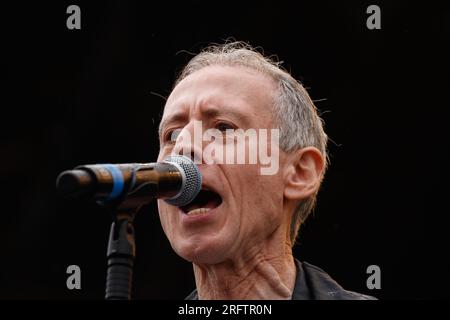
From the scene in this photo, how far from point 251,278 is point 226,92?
2.16ft

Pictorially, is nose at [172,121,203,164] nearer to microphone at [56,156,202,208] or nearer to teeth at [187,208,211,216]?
teeth at [187,208,211,216]

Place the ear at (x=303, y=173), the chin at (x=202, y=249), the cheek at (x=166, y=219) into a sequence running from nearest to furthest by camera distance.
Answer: the chin at (x=202, y=249), the cheek at (x=166, y=219), the ear at (x=303, y=173)

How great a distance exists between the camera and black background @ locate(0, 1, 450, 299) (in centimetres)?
385

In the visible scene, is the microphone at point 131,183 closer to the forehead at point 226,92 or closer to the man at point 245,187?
the man at point 245,187

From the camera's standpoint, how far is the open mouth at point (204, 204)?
2385 mm

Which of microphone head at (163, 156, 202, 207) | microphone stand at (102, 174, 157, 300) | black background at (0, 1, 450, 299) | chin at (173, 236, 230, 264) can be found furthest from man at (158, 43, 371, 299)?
black background at (0, 1, 450, 299)

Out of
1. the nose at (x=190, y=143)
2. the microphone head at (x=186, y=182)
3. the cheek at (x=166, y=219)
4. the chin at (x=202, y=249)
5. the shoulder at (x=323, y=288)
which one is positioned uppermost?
the nose at (x=190, y=143)

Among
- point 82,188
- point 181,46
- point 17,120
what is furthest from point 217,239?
point 17,120

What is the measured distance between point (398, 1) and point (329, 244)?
1408 millimetres

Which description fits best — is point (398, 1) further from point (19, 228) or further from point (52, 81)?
point (19, 228)

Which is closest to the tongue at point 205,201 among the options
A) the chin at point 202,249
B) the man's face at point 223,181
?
the man's face at point 223,181

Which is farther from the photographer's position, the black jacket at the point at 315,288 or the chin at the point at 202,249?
the black jacket at the point at 315,288

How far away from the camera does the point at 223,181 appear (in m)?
2.38

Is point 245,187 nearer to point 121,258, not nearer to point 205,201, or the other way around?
point 205,201
